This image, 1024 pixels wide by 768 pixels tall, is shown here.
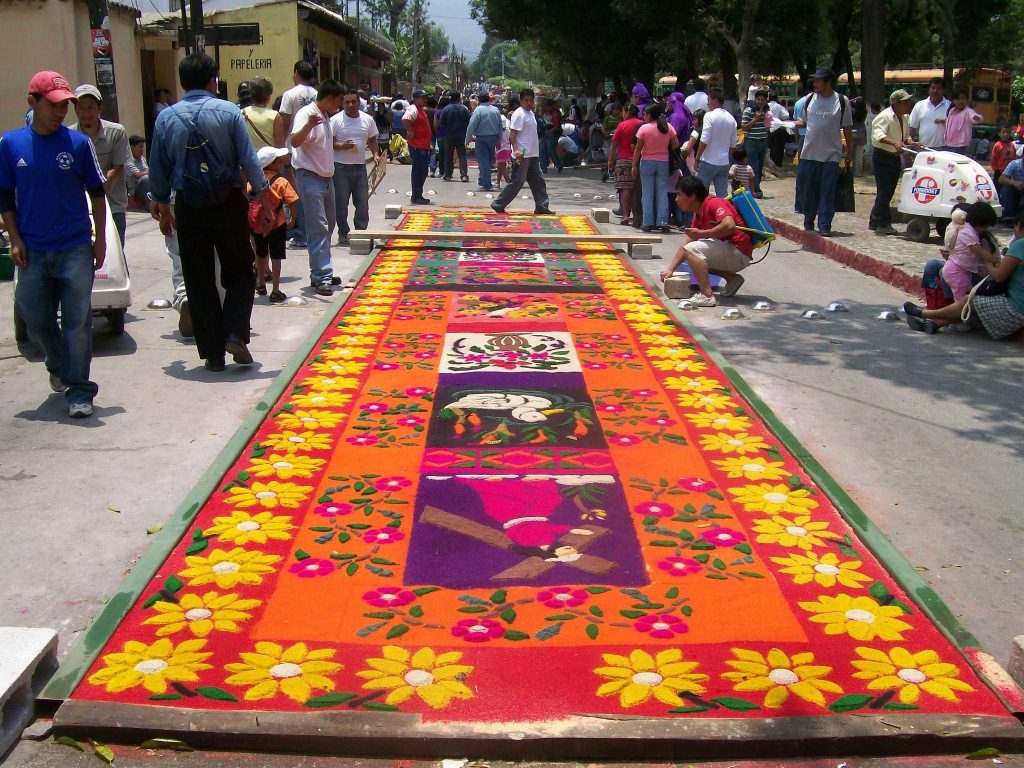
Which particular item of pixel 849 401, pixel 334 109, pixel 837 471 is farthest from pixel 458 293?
pixel 837 471

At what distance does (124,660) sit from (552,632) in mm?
1417

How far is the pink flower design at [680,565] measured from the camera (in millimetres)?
4180

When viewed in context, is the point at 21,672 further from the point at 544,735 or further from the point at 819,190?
the point at 819,190

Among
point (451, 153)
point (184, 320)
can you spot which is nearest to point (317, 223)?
point (184, 320)

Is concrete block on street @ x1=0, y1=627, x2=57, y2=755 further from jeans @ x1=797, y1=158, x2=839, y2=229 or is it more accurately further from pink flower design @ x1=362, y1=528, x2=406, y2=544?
jeans @ x1=797, y1=158, x2=839, y2=229

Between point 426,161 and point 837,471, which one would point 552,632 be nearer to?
point 837,471

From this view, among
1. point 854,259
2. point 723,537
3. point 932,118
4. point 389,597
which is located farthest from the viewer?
point 932,118

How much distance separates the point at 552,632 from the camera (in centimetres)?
369

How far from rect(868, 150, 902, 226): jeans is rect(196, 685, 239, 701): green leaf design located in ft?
39.7

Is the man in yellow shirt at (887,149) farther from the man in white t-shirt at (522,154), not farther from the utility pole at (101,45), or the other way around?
the utility pole at (101,45)

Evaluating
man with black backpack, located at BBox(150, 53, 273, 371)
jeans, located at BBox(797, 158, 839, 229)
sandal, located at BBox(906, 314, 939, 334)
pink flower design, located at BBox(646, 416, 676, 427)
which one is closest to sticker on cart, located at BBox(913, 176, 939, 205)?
jeans, located at BBox(797, 158, 839, 229)

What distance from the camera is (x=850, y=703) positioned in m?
3.29

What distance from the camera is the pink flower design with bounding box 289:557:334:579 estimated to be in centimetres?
413

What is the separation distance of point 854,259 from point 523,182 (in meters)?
5.08
